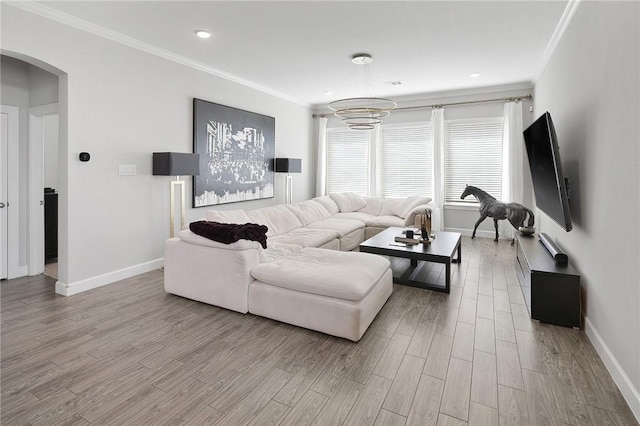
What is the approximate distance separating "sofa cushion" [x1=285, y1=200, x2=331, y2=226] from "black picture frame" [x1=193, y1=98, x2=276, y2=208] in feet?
2.95

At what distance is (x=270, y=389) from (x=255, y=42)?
143 inches

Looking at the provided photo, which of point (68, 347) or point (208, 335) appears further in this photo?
point (208, 335)

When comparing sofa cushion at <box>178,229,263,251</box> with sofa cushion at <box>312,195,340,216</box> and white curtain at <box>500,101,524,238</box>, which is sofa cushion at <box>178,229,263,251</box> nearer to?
sofa cushion at <box>312,195,340,216</box>

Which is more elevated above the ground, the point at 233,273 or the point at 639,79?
the point at 639,79

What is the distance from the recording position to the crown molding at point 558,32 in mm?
3089

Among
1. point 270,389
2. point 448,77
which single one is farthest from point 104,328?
point 448,77

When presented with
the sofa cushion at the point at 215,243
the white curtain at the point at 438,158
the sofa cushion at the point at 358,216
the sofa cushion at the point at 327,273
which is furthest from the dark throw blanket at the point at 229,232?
the white curtain at the point at 438,158

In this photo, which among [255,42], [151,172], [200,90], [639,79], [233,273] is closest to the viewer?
[639,79]

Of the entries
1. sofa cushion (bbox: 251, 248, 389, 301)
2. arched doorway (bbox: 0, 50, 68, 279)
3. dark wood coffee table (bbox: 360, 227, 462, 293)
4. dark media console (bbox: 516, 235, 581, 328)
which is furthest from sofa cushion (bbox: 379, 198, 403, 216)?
arched doorway (bbox: 0, 50, 68, 279)

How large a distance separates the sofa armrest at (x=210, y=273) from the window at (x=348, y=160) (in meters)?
4.78

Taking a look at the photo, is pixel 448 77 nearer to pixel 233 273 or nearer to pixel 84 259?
pixel 233 273

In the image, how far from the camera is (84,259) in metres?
3.59

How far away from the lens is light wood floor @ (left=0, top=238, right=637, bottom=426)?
70.2 inches

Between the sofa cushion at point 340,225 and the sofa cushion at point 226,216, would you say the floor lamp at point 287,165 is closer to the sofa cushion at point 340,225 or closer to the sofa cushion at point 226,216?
the sofa cushion at point 340,225
